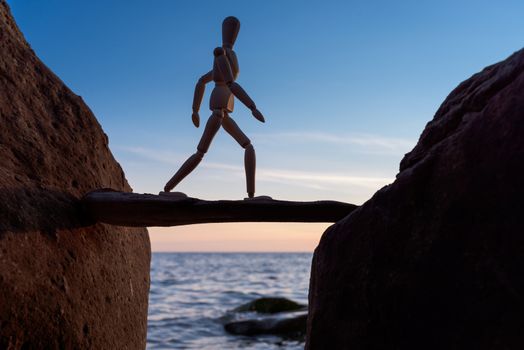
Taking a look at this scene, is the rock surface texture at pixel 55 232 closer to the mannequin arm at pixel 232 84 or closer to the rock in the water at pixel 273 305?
the mannequin arm at pixel 232 84

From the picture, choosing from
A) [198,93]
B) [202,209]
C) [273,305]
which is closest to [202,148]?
[198,93]

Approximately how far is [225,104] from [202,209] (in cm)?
109

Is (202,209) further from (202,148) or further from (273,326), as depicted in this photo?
(273,326)

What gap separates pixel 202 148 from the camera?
15.8 feet

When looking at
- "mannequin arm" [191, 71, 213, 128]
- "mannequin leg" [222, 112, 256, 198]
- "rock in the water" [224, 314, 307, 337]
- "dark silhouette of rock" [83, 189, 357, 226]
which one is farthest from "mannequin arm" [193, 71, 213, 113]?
"rock in the water" [224, 314, 307, 337]

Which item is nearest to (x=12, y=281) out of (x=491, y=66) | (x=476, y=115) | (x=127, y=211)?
(x=127, y=211)

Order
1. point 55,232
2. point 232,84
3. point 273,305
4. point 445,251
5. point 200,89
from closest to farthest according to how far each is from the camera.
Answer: point 445,251, point 55,232, point 232,84, point 200,89, point 273,305

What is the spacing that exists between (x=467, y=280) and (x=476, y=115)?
3.13 ft

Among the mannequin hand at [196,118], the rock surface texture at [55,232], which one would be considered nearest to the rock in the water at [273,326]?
the rock surface texture at [55,232]

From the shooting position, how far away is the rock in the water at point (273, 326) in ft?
34.2

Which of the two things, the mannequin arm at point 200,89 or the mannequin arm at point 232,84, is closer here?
the mannequin arm at point 232,84

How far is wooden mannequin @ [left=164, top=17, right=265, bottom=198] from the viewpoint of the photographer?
4695mm

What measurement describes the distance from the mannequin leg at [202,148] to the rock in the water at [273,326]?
6.29 metres

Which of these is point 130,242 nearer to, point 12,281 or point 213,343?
point 12,281
